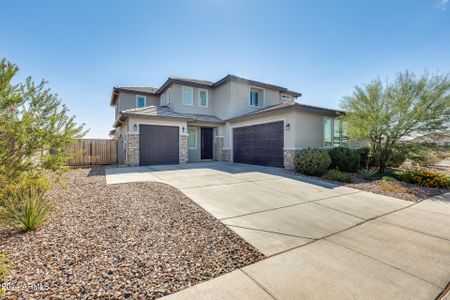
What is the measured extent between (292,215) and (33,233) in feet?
15.8

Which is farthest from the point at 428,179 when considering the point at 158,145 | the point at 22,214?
the point at 158,145

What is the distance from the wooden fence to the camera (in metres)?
12.9

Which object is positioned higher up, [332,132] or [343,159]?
[332,132]

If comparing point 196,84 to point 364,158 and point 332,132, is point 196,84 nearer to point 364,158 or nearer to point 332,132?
point 332,132

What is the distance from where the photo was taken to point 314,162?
9.09 meters

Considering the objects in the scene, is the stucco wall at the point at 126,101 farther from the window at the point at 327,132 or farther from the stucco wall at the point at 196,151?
the window at the point at 327,132

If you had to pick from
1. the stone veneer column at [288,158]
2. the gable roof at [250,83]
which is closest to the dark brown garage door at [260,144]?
the stone veneer column at [288,158]

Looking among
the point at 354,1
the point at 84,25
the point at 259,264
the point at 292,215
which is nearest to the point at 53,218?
the point at 259,264

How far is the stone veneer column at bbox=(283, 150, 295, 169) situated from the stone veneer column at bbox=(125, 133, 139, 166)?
8.87m

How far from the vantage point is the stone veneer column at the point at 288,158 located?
1048cm

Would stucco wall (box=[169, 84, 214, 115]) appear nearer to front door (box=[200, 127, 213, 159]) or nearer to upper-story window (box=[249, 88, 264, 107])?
front door (box=[200, 127, 213, 159])

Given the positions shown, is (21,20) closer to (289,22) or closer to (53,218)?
(53,218)

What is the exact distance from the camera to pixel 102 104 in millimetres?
21250

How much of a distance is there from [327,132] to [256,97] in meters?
6.86
